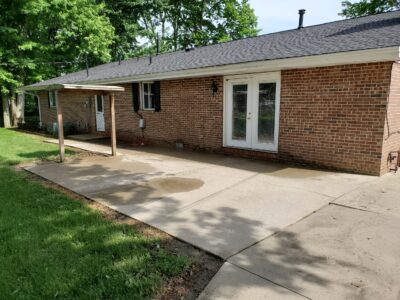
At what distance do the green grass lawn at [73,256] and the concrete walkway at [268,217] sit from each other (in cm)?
46

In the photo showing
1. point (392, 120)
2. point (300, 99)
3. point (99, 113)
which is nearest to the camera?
point (392, 120)

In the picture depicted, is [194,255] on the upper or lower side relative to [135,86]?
lower

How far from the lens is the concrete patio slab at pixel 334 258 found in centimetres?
246

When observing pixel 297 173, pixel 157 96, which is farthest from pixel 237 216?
pixel 157 96

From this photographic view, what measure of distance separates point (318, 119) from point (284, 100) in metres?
0.96

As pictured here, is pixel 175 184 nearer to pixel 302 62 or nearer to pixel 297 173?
pixel 297 173

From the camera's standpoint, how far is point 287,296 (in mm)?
2363

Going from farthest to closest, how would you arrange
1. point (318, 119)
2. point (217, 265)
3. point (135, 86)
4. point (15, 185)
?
point (135, 86) → point (318, 119) → point (15, 185) → point (217, 265)

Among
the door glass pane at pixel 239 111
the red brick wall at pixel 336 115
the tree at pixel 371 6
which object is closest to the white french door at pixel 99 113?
the door glass pane at pixel 239 111

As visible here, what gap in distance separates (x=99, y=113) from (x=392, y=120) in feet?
38.0

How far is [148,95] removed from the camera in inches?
440

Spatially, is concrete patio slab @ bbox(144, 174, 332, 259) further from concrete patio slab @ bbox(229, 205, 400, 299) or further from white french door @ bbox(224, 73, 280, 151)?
white french door @ bbox(224, 73, 280, 151)

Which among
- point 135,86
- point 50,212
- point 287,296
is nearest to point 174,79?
point 135,86

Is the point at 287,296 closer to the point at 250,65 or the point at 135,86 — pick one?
the point at 250,65
